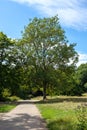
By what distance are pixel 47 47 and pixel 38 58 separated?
2656mm

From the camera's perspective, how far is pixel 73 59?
216 ft

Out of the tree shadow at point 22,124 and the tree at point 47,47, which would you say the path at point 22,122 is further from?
the tree at point 47,47

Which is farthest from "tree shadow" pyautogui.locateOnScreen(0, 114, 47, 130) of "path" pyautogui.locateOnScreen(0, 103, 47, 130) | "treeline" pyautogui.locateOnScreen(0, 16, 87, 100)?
"treeline" pyautogui.locateOnScreen(0, 16, 87, 100)

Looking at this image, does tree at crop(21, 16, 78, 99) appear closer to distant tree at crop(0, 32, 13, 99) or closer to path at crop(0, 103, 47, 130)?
distant tree at crop(0, 32, 13, 99)

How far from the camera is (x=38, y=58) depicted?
65.0 m

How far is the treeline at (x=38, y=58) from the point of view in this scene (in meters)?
64.1

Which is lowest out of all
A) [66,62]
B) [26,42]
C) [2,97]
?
[2,97]

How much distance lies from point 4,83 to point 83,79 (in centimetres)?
7211

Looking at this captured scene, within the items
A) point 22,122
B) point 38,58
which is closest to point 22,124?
point 22,122

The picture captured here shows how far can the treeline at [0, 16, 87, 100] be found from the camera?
64125mm


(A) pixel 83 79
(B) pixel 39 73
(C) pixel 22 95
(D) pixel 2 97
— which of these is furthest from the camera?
(A) pixel 83 79

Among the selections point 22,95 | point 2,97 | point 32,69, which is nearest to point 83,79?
point 22,95

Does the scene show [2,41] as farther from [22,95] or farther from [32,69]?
[22,95]

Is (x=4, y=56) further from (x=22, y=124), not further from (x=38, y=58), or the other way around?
(x=22, y=124)
